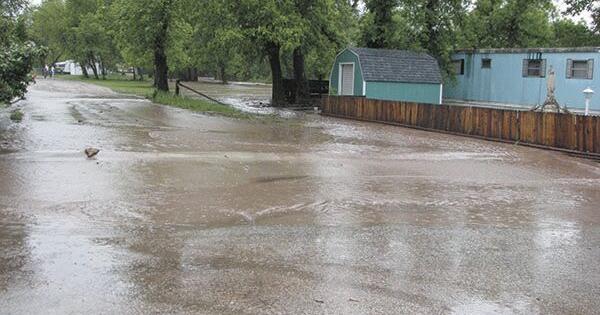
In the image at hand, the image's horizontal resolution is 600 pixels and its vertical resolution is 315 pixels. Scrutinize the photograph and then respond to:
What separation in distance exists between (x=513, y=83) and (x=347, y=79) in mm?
8310

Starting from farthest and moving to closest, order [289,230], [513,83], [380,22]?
[380,22]
[513,83]
[289,230]

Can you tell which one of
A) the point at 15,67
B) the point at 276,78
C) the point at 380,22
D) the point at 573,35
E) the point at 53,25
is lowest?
the point at 15,67

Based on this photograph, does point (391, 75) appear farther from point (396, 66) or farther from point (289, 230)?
point (289, 230)

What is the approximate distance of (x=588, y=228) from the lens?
796 centimetres

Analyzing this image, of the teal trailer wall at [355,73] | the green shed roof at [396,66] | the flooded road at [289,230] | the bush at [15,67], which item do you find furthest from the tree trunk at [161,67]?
the flooded road at [289,230]

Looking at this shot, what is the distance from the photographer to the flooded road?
5.08m

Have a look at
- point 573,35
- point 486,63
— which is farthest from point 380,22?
point 573,35

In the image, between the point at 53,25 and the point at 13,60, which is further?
the point at 53,25

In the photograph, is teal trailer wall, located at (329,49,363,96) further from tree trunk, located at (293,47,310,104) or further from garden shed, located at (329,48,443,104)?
tree trunk, located at (293,47,310,104)

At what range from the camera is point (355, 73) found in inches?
1072

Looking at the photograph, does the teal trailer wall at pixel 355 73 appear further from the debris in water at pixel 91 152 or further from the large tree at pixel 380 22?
the debris in water at pixel 91 152

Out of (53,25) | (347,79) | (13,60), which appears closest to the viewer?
(13,60)

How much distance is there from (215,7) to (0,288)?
23337 mm

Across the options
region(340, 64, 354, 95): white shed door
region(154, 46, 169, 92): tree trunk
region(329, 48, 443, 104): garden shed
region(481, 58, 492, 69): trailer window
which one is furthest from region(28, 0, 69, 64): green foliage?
region(481, 58, 492, 69): trailer window
